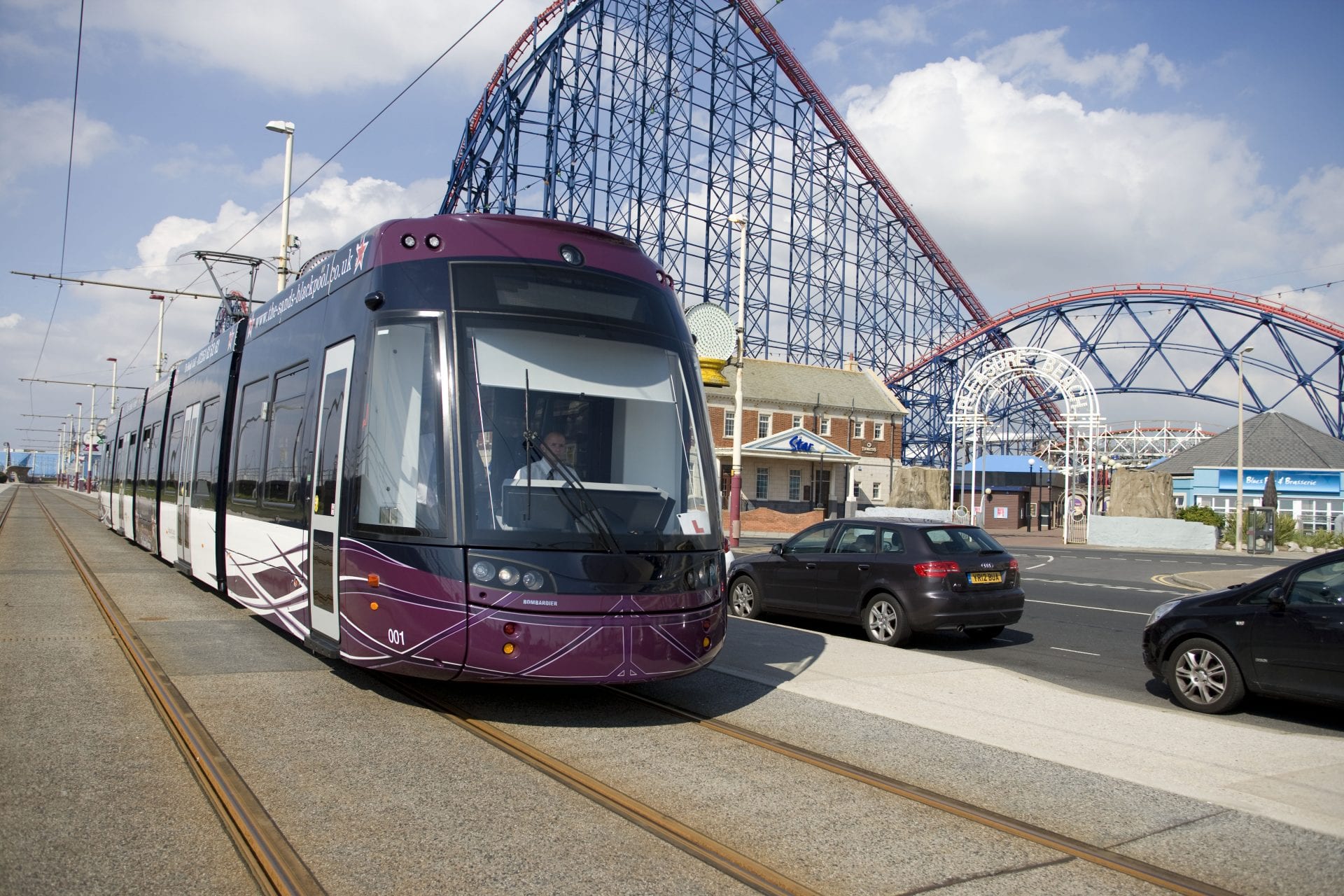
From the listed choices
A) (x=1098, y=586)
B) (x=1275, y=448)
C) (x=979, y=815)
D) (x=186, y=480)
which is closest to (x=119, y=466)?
(x=186, y=480)

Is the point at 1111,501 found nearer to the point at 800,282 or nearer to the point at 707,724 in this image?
the point at 800,282

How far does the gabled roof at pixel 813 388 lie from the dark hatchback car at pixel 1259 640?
148 feet

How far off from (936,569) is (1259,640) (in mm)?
3618

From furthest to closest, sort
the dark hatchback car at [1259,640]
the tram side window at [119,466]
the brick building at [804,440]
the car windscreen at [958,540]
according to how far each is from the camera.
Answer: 1. the brick building at [804,440]
2. the tram side window at [119,466]
3. the car windscreen at [958,540]
4. the dark hatchback car at [1259,640]

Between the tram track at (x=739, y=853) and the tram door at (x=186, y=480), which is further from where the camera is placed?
the tram door at (x=186, y=480)

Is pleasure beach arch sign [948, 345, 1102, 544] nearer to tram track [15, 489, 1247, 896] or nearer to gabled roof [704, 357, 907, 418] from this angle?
gabled roof [704, 357, 907, 418]

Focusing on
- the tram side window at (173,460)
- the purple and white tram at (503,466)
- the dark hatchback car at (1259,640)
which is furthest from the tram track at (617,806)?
the tram side window at (173,460)

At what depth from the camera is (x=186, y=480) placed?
13.7 meters

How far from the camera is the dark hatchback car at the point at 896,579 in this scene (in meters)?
11.2

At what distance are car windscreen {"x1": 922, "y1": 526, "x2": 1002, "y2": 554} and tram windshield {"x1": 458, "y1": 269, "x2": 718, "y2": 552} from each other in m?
5.15

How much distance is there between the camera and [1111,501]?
170ft

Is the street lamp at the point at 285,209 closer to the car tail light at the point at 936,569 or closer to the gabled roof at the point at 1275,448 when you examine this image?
the car tail light at the point at 936,569

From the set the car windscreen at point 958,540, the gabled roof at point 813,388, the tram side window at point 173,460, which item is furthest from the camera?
the gabled roof at point 813,388

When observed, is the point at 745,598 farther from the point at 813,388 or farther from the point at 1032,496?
the point at 1032,496
